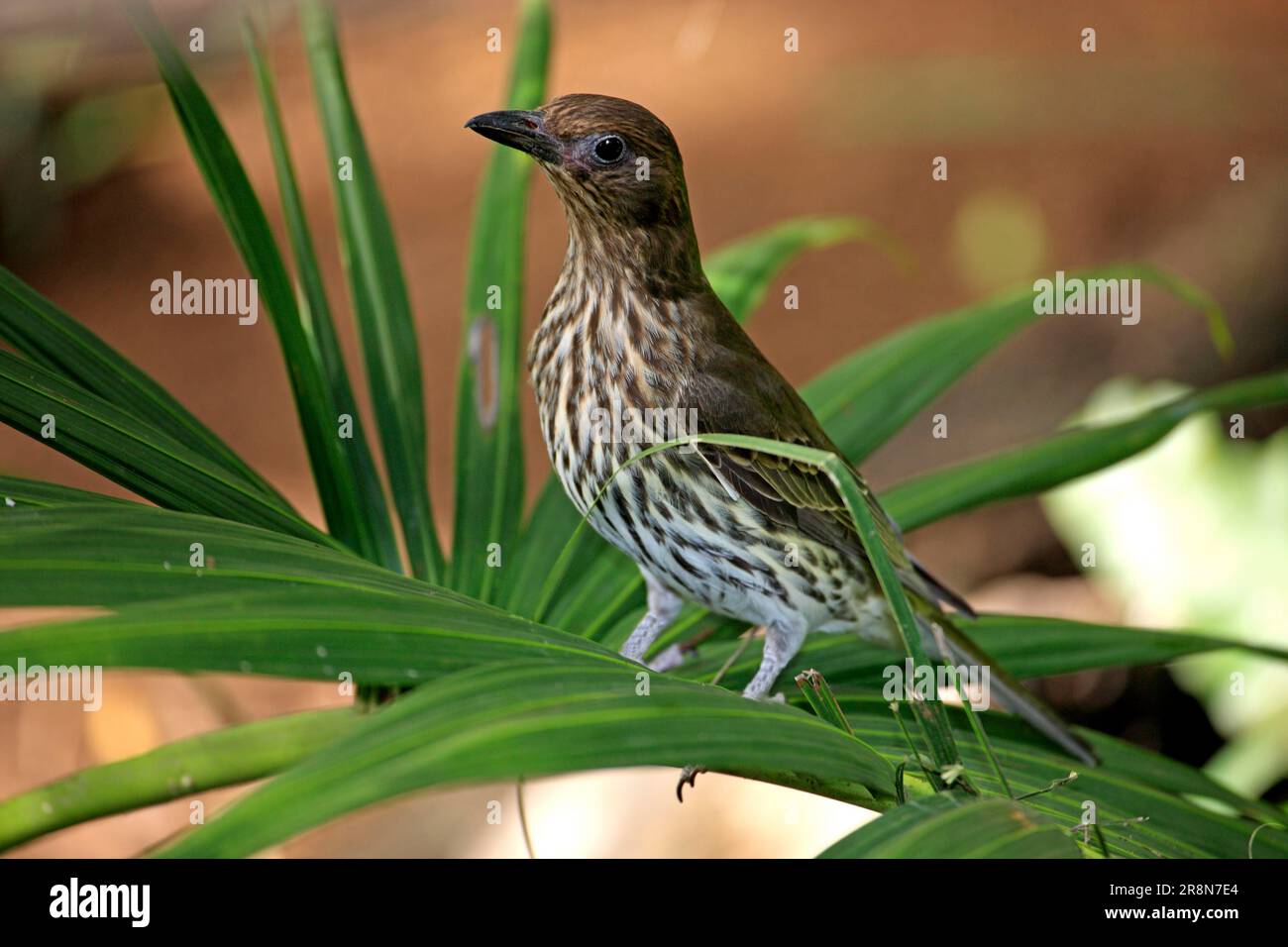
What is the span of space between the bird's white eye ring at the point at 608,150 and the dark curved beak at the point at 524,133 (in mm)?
42

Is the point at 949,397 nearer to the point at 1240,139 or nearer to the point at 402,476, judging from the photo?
the point at 1240,139

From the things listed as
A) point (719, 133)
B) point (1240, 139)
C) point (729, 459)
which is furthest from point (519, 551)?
point (1240, 139)

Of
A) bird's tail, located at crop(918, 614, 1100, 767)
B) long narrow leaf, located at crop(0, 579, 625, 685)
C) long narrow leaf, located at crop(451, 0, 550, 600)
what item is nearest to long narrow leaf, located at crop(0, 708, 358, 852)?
long narrow leaf, located at crop(0, 579, 625, 685)

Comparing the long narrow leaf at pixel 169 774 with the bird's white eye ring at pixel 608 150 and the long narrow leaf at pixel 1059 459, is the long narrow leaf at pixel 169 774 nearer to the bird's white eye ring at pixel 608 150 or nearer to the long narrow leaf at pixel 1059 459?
the bird's white eye ring at pixel 608 150

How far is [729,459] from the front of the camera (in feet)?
4.67

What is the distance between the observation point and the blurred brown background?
337cm

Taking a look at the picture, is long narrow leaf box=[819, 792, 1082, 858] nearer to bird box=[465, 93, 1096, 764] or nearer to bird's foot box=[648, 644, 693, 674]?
bird box=[465, 93, 1096, 764]

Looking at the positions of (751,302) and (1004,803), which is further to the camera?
(751,302)

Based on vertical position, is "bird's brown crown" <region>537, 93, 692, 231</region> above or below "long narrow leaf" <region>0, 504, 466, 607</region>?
above

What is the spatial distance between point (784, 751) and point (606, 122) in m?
0.71

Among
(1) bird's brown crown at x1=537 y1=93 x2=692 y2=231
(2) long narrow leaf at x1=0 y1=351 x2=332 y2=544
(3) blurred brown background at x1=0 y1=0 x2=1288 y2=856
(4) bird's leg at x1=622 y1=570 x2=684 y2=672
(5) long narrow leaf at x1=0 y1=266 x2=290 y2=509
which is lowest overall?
(4) bird's leg at x1=622 y1=570 x2=684 y2=672

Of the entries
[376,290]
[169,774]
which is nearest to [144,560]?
[169,774]

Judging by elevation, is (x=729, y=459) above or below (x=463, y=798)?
above
